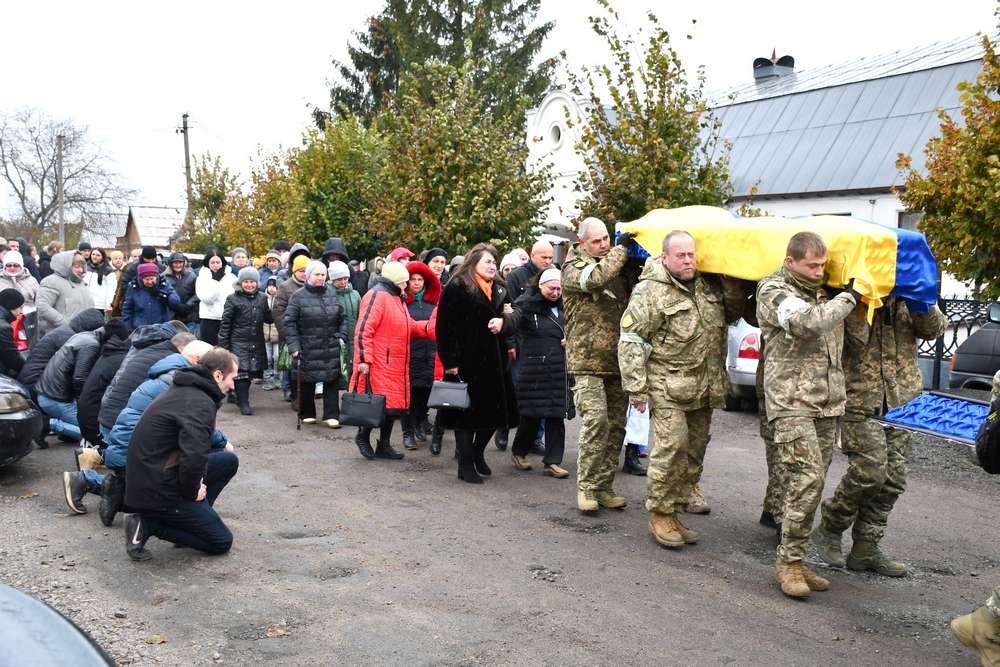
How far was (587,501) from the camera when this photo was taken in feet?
24.6

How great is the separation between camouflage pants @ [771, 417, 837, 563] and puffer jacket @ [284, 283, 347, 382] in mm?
6594

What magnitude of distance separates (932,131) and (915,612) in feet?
65.7

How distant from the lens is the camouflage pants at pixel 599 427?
749cm

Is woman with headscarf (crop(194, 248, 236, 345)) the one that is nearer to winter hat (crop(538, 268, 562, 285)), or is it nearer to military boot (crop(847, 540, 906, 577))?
winter hat (crop(538, 268, 562, 285))

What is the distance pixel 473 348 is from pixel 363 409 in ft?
4.61

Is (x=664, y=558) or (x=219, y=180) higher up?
(x=219, y=180)

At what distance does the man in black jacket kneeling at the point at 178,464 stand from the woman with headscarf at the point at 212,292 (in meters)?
7.62

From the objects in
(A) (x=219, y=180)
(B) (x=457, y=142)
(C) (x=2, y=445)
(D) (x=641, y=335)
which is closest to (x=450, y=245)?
(B) (x=457, y=142)

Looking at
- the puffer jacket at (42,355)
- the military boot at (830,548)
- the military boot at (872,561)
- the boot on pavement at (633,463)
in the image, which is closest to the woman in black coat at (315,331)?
the puffer jacket at (42,355)

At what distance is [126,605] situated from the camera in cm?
556

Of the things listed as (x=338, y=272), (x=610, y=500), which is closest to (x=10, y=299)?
(x=338, y=272)

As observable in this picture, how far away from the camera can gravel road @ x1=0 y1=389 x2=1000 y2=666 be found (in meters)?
4.98

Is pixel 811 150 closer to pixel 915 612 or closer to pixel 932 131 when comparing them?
pixel 932 131

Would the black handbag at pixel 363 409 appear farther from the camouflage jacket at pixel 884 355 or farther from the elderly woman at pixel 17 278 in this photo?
the elderly woman at pixel 17 278
